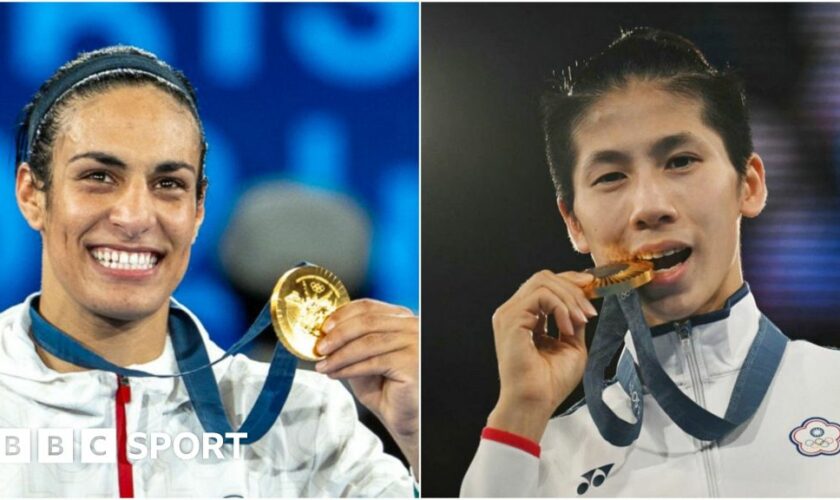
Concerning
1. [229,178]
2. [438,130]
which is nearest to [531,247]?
[438,130]

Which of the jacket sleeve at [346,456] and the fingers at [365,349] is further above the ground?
the fingers at [365,349]

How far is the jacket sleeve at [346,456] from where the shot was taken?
12.4ft

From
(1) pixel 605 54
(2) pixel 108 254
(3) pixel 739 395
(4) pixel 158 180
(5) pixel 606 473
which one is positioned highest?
(1) pixel 605 54

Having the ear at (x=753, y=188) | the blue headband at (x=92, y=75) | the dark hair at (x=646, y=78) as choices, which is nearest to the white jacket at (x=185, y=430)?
the blue headband at (x=92, y=75)

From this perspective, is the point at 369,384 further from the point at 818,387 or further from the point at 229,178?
the point at 818,387

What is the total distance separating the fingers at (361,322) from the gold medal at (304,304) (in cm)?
3

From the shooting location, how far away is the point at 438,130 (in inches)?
154

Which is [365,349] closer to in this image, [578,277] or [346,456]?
[346,456]

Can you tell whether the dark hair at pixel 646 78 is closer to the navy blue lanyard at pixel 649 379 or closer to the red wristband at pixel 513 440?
the navy blue lanyard at pixel 649 379

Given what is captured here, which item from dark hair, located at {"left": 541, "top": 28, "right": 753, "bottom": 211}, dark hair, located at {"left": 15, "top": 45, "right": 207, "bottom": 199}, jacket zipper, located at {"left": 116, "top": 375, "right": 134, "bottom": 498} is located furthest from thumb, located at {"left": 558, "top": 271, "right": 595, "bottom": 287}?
jacket zipper, located at {"left": 116, "top": 375, "right": 134, "bottom": 498}

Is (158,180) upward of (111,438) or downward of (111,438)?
upward

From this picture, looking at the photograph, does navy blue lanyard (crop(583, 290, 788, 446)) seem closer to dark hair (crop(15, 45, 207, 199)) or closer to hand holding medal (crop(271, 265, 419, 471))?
hand holding medal (crop(271, 265, 419, 471))

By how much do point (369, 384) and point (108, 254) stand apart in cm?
98

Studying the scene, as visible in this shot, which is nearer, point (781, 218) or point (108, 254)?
point (108, 254)
